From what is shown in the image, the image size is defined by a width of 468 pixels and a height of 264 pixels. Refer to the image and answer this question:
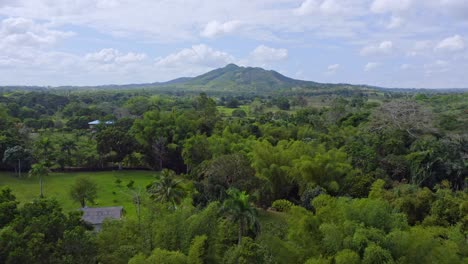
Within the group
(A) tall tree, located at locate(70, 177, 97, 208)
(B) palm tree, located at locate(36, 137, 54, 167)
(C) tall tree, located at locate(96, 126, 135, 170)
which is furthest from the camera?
(C) tall tree, located at locate(96, 126, 135, 170)

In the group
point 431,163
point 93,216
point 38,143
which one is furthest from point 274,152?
point 38,143

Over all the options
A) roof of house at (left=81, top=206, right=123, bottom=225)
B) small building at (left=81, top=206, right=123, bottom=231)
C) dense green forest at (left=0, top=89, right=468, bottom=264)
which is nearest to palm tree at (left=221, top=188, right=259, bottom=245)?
dense green forest at (left=0, top=89, right=468, bottom=264)

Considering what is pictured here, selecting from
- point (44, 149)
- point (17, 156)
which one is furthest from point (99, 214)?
point (44, 149)

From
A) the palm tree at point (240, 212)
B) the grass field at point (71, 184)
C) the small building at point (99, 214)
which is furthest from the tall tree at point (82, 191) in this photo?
the palm tree at point (240, 212)

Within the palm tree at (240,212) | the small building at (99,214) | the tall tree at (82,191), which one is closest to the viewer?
the palm tree at (240,212)

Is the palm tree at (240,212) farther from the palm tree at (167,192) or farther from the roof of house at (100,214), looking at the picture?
the roof of house at (100,214)

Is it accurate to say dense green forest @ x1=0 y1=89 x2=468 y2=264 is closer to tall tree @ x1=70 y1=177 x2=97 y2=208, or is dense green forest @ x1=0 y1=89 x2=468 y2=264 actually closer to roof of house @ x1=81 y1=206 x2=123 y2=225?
tall tree @ x1=70 y1=177 x2=97 y2=208
